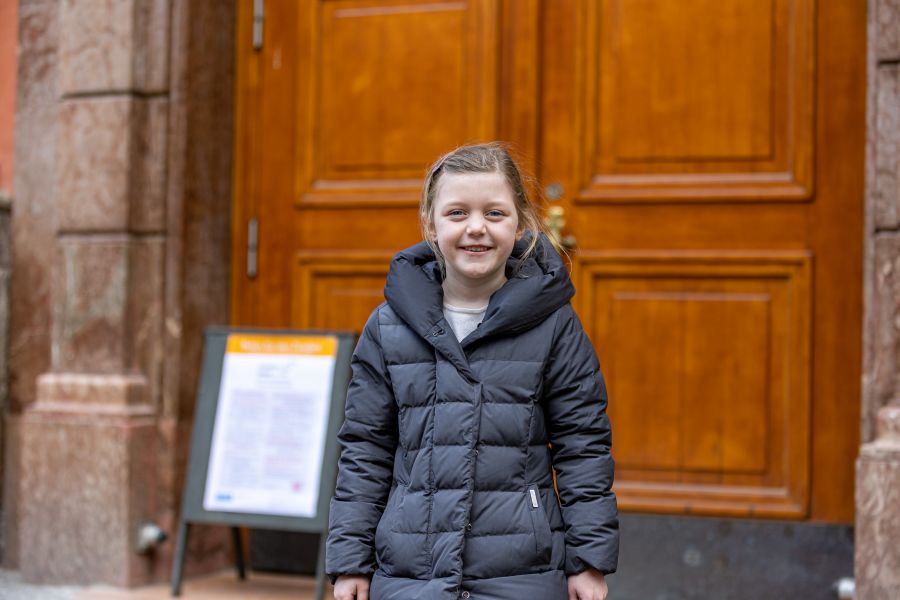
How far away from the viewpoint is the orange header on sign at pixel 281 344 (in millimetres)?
4965

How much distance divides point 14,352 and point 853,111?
11.7 feet

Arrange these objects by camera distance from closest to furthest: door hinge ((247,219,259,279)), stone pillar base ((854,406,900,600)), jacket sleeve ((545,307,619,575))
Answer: jacket sleeve ((545,307,619,575)) < stone pillar base ((854,406,900,600)) < door hinge ((247,219,259,279))

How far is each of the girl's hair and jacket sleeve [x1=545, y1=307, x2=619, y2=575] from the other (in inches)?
8.4

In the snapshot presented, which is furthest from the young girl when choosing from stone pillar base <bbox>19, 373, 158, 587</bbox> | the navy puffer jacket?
stone pillar base <bbox>19, 373, 158, 587</bbox>

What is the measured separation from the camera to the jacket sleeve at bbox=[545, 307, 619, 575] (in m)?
2.68

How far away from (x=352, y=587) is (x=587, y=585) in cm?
50

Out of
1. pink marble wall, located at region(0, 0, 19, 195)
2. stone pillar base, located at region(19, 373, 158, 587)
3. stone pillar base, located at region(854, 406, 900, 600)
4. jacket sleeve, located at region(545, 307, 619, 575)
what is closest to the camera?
jacket sleeve, located at region(545, 307, 619, 575)

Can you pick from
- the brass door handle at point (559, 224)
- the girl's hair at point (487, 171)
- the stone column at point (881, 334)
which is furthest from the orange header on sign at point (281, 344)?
the girl's hair at point (487, 171)

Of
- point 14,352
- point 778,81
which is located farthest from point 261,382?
point 778,81

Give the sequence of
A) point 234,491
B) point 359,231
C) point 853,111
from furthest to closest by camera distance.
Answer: point 359,231 → point 234,491 → point 853,111

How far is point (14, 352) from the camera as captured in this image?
5.62 m

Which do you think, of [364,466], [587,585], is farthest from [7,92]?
[587,585]

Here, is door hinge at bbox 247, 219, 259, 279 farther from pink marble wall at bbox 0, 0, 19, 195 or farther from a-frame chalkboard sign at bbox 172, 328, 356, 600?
pink marble wall at bbox 0, 0, 19, 195

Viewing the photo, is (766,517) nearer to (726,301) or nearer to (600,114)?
(726,301)
